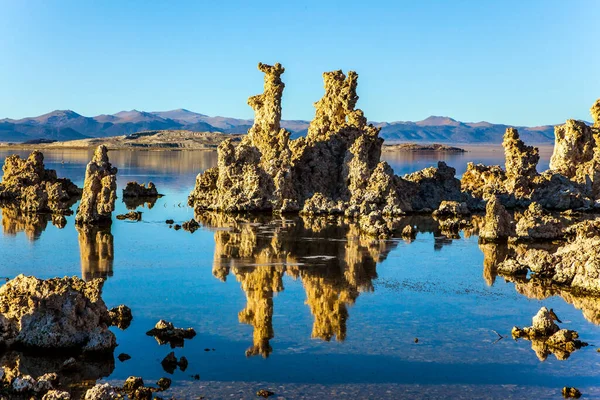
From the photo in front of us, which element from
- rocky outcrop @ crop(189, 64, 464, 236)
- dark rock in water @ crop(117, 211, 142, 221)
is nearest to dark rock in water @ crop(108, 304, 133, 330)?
dark rock in water @ crop(117, 211, 142, 221)

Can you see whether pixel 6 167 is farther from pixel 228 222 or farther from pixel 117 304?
pixel 117 304

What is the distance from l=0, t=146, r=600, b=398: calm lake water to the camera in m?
17.5

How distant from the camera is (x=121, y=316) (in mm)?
21812

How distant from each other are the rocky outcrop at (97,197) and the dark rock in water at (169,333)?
65.6ft

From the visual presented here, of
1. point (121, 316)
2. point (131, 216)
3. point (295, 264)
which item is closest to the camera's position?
point (121, 316)

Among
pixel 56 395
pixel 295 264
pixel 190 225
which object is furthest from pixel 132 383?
pixel 190 225

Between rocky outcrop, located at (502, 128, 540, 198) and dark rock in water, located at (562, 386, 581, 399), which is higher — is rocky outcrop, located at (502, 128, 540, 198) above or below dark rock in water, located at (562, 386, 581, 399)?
above

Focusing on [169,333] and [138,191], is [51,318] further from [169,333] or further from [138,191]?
[138,191]

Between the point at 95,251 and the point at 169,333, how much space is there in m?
12.9

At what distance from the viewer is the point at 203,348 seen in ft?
64.0

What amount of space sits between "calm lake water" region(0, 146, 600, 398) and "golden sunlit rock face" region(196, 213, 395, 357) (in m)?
0.08

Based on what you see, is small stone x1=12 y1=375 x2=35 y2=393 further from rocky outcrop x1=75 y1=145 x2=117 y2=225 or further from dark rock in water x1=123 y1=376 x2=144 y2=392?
rocky outcrop x1=75 y1=145 x2=117 y2=225

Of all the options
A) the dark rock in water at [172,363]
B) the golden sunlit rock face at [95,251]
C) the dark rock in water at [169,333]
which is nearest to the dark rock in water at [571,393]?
the dark rock in water at [172,363]

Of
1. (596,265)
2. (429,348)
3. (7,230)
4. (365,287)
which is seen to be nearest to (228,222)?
(7,230)
